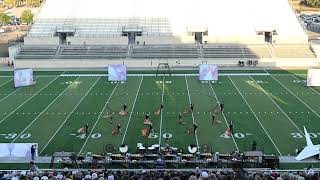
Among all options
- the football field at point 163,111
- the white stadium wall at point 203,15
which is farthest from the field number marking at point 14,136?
the white stadium wall at point 203,15

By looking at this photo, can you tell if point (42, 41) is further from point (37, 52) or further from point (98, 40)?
point (98, 40)

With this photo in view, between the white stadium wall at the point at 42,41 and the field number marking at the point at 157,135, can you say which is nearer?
the field number marking at the point at 157,135

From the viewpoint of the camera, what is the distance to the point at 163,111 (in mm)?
27688

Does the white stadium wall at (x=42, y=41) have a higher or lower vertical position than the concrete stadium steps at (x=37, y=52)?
higher

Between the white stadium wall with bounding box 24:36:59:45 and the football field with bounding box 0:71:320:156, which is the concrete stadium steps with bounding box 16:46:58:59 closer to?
the white stadium wall with bounding box 24:36:59:45

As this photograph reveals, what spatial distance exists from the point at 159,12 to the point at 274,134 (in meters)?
35.4

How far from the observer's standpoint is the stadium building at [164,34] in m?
46.2

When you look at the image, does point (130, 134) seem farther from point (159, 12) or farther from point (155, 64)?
point (159, 12)

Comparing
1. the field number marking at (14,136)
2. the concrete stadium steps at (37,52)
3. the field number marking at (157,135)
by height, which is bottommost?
the field number marking at (14,136)

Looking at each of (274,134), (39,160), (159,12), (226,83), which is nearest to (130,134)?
(39,160)

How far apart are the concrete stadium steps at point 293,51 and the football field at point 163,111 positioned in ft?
24.5

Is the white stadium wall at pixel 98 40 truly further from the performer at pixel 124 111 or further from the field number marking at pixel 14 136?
the field number marking at pixel 14 136

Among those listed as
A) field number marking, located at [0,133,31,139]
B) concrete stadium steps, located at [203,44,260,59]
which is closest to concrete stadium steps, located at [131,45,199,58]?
concrete stadium steps, located at [203,44,260,59]

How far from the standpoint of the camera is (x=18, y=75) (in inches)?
1391
